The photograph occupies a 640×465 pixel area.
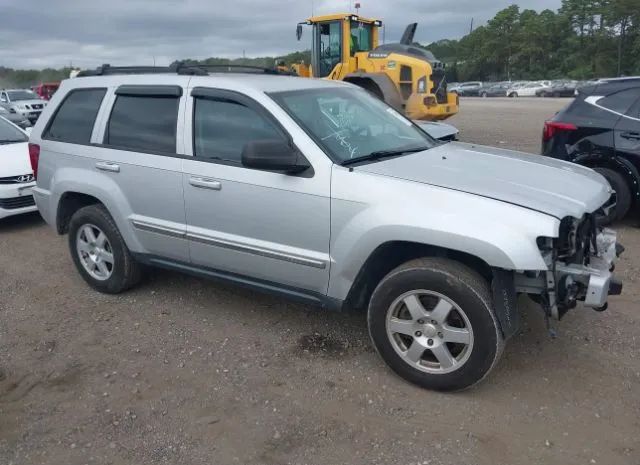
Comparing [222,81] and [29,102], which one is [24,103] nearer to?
[29,102]

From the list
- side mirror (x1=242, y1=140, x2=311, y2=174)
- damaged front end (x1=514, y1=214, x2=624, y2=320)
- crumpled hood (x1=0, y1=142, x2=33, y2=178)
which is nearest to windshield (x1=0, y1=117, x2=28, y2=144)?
crumpled hood (x1=0, y1=142, x2=33, y2=178)

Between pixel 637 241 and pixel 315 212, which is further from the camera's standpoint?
pixel 637 241

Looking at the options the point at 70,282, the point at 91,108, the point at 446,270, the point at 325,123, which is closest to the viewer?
the point at 446,270

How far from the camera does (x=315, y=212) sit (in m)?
3.49

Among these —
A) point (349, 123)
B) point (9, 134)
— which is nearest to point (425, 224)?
point (349, 123)

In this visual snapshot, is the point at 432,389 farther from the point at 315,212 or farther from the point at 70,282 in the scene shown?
the point at 70,282

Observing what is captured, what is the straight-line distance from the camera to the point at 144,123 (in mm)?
4316

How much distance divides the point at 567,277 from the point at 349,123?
1.74m

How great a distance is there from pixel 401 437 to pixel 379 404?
0.31 m

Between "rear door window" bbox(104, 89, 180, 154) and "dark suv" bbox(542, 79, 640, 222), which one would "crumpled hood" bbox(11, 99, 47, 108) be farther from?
"dark suv" bbox(542, 79, 640, 222)

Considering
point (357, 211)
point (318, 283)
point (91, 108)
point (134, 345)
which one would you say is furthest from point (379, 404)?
point (91, 108)

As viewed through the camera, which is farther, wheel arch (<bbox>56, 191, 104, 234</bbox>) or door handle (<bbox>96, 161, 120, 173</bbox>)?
wheel arch (<bbox>56, 191, 104, 234</bbox>)

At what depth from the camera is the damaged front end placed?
3068 mm

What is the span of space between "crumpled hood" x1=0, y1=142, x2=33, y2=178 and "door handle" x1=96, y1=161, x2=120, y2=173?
319 centimetres
